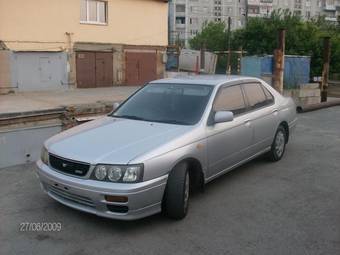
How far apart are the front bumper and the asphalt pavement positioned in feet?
0.79

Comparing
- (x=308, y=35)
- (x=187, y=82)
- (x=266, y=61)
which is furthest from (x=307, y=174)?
(x=308, y=35)

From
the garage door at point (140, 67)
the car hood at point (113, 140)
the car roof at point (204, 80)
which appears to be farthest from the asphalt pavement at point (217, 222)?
the garage door at point (140, 67)

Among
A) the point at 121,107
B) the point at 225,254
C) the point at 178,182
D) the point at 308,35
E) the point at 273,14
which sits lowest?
the point at 225,254

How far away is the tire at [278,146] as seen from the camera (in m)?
6.87

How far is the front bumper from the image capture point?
405 centimetres

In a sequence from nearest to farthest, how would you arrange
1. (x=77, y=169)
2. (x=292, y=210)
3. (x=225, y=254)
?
1. (x=225, y=254)
2. (x=77, y=169)
3. (x=292, y=210)

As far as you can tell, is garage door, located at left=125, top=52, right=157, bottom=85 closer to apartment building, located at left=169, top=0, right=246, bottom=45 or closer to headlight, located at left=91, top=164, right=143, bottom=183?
headlight, located at left=91, top=164, right=143, bottom=183

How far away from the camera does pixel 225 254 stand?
3.85 metres

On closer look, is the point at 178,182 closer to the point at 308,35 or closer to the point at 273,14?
the point at 308,35

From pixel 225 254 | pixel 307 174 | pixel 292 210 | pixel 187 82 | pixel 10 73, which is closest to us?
pixel 225 254

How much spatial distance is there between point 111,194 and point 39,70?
1490cm

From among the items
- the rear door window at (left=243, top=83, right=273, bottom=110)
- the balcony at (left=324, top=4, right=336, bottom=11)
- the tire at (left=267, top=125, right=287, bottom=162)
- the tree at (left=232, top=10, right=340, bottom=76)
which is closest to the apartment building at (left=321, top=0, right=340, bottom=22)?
the balcony at (left=324, top=4, right=336, bottom=11)

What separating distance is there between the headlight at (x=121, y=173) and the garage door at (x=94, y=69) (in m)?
15.7

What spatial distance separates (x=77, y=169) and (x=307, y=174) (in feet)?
12.1
